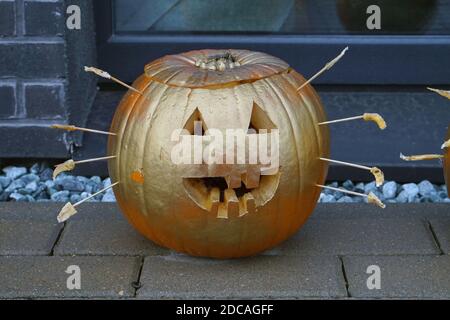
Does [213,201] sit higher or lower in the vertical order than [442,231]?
higher

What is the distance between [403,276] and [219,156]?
716mm

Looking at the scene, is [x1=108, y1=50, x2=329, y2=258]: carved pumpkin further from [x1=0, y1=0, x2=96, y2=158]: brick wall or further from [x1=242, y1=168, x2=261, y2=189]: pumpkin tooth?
[x1=0, y1=0, x2=96, y2=158]: brick wall

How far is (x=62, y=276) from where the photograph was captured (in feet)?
8.72

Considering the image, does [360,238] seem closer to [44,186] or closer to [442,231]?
[442,231]

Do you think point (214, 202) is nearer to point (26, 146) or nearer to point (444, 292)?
point (444, 292)

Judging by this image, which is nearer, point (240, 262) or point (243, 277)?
point (243, 277)

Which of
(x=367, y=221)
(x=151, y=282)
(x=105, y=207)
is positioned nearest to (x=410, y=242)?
(x=367, y=221)

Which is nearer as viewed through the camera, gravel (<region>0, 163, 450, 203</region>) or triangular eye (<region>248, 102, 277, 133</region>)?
triangular eye (<region>248, 102, 277, 133</region>)

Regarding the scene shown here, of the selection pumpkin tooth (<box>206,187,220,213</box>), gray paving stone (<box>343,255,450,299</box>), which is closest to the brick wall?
pumpkin tooth (<box>206,187,220,213</box>)

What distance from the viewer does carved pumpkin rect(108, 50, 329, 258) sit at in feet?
8.29

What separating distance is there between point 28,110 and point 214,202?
53.0 inches

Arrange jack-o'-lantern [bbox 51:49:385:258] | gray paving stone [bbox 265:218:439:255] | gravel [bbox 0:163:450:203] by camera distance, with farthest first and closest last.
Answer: gravel [bbox 0:163:450:203], gray paving stone [bbox 265:218:439:255], jack-o'-lantern [bbox 51:49:385:258]

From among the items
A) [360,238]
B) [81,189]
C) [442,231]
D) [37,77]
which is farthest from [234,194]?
[37,77]

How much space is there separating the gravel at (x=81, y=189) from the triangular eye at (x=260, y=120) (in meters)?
0.90
